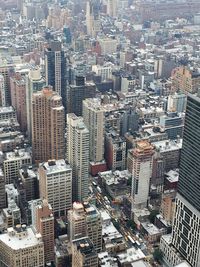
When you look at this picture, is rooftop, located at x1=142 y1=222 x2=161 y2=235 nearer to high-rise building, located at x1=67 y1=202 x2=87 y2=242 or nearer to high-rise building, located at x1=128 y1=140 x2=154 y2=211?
high-rise building, located at x1=128 y1=140 x2=154 y2=211

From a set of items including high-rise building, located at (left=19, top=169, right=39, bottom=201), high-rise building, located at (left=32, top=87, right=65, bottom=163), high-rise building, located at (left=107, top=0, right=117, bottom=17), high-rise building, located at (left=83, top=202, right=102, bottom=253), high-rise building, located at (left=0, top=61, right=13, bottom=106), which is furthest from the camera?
high-rise building, located at (left=107, top=0, right=117, bottom=17)

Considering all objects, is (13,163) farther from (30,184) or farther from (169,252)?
(169,252)

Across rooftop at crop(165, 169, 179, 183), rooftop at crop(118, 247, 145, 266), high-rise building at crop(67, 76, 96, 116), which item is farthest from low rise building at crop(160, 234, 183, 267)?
high-rise building at crop(67, 76, 96, 116)

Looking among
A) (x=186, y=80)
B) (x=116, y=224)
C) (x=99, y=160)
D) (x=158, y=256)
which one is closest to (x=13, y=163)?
(x=99, y=160)

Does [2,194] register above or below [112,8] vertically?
below

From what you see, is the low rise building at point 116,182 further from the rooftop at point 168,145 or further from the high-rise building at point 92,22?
the high-rise building at point 92,22

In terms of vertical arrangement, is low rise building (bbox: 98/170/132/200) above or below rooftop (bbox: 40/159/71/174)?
below

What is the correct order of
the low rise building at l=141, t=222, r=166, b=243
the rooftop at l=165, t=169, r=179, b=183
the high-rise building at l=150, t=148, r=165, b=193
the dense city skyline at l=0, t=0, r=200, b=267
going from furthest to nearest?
the rooftop at l=165, t=169, r=179, b=183 → the high-rise building at l=150, t=148, r=165, b=193 → the low rise building at l=141, t=222, r=166, b=243 → the dense city skyline at l=0, t=0, r=200, b=267
